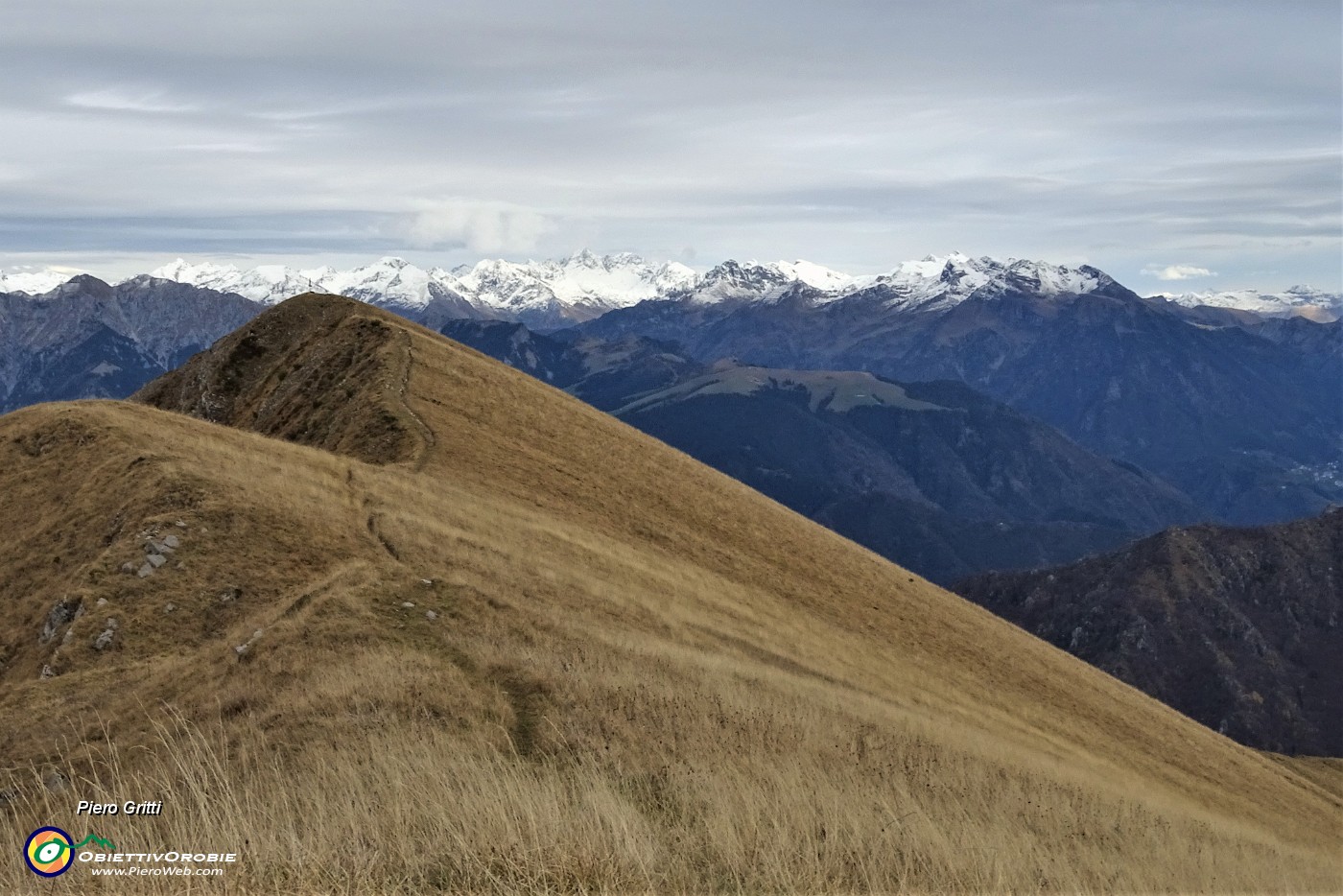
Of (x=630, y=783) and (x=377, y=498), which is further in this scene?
(x=377, y=498)

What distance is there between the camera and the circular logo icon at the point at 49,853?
29.4 feet

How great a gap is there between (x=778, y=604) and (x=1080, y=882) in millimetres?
32345

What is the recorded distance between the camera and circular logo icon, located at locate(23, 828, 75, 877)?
8.97 m

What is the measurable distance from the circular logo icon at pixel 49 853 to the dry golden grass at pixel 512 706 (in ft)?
1.00

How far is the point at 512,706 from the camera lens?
14938 millimetres

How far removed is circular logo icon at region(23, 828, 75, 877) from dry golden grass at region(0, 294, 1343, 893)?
1.00 feet

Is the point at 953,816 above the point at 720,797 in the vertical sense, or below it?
below

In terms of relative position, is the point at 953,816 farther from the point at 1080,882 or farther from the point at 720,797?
the point at 720,797

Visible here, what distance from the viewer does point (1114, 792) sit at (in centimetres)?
2705

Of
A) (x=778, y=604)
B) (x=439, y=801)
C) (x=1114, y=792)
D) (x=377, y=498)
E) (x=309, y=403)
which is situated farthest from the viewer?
(x=309, y=403)

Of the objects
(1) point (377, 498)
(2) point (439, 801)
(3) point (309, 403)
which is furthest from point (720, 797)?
(3) point (309, 403)

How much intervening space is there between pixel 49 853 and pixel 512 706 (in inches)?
262

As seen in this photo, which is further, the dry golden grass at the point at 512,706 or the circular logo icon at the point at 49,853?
the dry golden grass at the point at 512,706

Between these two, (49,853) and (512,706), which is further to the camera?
(512,706)
